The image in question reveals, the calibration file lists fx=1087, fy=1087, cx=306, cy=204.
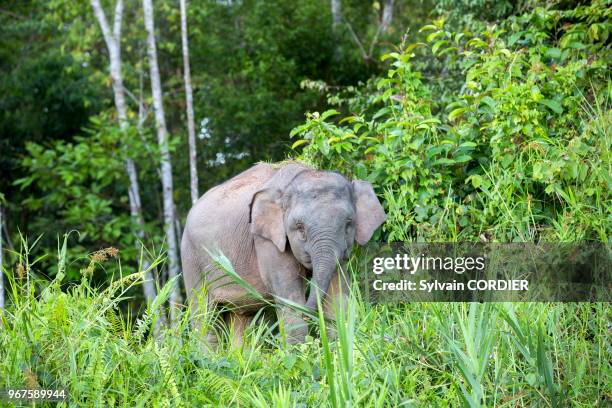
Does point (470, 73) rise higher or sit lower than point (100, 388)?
higher

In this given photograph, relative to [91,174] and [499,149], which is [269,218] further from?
[91,174]

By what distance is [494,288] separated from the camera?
20.7ft

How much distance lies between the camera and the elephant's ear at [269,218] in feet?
23.2

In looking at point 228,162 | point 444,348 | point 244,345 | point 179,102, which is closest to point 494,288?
point 444,348

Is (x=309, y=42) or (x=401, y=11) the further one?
(x=401, y=11)

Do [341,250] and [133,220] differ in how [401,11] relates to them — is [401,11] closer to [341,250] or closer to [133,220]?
[133,220]

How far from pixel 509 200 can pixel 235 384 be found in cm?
270

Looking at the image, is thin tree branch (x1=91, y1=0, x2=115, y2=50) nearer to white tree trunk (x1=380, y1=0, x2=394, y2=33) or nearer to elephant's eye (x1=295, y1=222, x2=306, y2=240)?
white tree trunk (x1=380, y1=0, x2=394, y2=33)

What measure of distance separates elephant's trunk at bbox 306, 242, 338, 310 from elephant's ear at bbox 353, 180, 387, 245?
303 millimetres

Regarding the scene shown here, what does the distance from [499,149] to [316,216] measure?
1612mm

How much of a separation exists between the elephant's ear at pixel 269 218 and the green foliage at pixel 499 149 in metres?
0.88

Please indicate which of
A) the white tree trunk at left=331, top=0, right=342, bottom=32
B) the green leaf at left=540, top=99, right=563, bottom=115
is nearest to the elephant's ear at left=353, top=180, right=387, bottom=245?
the green leaf at left=540, top=99, right=563, bottom=115
